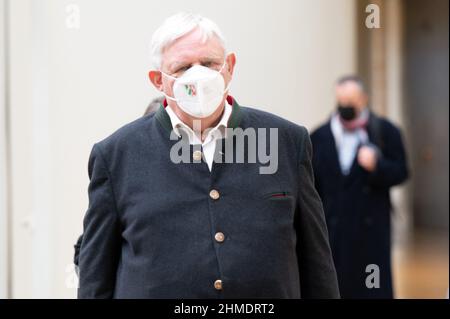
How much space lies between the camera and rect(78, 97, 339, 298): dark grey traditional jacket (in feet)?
6.84

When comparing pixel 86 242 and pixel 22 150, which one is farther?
pixel 22 150

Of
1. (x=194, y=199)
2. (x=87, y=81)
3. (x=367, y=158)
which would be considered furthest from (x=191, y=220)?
(x=367, y=158)

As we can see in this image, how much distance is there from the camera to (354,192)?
5.00 m

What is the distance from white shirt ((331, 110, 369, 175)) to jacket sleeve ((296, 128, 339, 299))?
9.19ft

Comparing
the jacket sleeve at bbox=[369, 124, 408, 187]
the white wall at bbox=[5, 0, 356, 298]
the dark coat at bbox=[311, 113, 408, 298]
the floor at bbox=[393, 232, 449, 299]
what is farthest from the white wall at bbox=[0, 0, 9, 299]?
the floor at bbox=[393, 232, 449, 299]

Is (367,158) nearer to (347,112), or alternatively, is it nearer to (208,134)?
(347,112)

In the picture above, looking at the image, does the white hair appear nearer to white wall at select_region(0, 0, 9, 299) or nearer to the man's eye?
the man's eye

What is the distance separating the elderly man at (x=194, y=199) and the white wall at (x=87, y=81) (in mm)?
605

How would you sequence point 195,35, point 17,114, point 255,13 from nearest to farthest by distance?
point 195,35, point 255,13, point 17,114

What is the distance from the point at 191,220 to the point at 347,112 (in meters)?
3.02

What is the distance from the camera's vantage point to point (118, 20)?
3.02 meters

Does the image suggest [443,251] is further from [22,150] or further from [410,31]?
[22,150]
